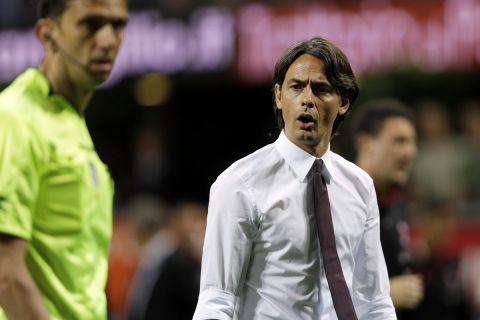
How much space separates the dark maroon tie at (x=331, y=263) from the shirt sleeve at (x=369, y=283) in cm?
22

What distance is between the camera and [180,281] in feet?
31.2

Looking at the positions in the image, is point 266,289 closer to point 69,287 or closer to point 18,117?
point 69,287

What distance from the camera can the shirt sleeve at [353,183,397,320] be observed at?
3.72 meters

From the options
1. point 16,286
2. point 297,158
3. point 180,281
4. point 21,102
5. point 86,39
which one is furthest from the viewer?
point 180,281

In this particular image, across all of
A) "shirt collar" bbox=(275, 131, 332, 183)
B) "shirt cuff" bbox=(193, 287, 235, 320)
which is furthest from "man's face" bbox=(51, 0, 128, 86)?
"shirt cuff" bbox=(193, 287, 235, 320)

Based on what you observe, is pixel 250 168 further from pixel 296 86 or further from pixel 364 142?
pixel 364 142

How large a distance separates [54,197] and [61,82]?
0.49 meters

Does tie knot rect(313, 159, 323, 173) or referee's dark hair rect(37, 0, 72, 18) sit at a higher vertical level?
referee's dark hair rect(37, 0, 72, 18)

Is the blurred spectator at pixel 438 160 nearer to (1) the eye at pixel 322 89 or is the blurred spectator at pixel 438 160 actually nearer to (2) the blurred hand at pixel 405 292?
(2) the blurred hand at pixel 405 292

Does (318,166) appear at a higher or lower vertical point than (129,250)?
higher

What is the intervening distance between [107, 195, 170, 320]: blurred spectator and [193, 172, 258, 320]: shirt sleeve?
25.8ft

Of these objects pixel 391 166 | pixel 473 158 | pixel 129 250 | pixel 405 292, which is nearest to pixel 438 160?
pixel 473 158

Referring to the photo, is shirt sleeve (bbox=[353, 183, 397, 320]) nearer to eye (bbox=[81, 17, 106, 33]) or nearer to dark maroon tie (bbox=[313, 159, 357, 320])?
dark maroon tie (bbox=[313, 159, 357, 320])

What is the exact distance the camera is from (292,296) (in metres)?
3.51
